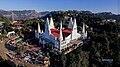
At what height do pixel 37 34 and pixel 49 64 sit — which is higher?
pixel 37 34

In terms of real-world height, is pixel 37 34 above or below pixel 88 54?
above

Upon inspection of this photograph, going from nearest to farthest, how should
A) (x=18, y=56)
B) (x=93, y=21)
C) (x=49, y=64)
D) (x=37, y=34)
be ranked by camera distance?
(x=49, y=64)
(x=18, y=56)
(x=37, y=34)
(x=93, y=21)

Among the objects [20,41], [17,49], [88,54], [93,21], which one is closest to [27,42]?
[20,41]

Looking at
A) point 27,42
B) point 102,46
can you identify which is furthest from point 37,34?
point 102,46

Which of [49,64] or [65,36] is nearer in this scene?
[49,64]

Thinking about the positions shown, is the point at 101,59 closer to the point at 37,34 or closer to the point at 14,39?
the point at 37,34

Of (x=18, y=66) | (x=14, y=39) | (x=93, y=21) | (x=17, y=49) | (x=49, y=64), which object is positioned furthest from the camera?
(x=93, y=21)

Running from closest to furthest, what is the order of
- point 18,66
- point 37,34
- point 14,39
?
point 18,66, point 37,34, point 14,39

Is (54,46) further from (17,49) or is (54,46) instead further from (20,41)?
(20,41)

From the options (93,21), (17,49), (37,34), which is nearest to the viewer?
(17,49)
